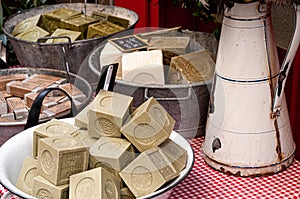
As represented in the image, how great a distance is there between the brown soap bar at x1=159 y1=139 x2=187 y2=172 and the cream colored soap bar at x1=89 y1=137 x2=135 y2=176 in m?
0.06

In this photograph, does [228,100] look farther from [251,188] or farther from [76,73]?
[76,73]

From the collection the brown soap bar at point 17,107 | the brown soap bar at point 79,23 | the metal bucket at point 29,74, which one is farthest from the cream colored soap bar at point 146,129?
the brown soap bar at point 79,23

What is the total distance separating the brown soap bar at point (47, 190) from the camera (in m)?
1.03

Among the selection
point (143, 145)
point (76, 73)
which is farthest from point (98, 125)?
point (76, 73)

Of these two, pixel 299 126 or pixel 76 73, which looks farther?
pixel 76 73

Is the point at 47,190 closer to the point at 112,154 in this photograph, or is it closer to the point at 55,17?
the point at 112,154

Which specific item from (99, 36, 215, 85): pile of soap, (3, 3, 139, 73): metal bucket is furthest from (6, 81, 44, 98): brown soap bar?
(99, 36, 215, 85): pile of soap

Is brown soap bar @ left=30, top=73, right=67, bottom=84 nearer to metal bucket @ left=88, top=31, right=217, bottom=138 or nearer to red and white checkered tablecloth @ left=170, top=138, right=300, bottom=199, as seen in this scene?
metal bucket @ left=88, top=31, right=217, bottom=138

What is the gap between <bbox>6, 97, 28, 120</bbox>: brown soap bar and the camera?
1.39 m

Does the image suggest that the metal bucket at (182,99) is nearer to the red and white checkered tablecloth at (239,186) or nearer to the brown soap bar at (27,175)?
the red and white checkered tablecloth at (239,186)

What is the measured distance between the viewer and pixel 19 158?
1170 millimetres

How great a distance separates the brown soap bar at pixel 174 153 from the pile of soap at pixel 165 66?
196 mm

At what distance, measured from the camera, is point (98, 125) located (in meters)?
1.10

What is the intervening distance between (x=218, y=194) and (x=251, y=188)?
6cm
